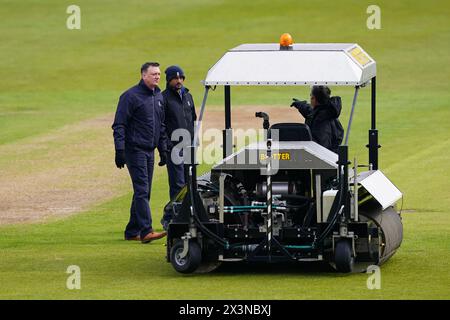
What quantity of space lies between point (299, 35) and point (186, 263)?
100 ft

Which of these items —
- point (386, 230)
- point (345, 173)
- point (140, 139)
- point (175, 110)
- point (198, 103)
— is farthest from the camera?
point (198, 103)

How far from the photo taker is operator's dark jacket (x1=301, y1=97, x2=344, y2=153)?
49.5 feet

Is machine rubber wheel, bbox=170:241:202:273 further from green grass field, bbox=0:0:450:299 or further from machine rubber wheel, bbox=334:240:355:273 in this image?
machine rubber wheel, bbox=334:240:355:273

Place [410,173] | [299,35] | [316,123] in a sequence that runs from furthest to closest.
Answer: [299,35], [410,173], [316,123]

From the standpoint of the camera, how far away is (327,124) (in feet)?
49.6

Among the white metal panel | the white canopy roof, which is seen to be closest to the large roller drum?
the white metal panel

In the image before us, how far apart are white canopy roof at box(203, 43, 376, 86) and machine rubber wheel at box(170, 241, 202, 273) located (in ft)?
5.29

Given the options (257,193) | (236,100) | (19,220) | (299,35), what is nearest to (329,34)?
(299,35)

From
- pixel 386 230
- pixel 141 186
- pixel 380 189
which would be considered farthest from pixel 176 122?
pixel 386 230

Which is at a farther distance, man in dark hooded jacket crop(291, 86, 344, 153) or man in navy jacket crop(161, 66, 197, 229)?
man in navy jacket crop(161, 66, 197, 229)

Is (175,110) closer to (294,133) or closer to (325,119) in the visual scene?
(325,119)

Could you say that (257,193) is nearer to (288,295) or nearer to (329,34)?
(288,295)

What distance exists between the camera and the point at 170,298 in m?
12.4

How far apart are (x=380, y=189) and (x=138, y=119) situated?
3.48 meters
